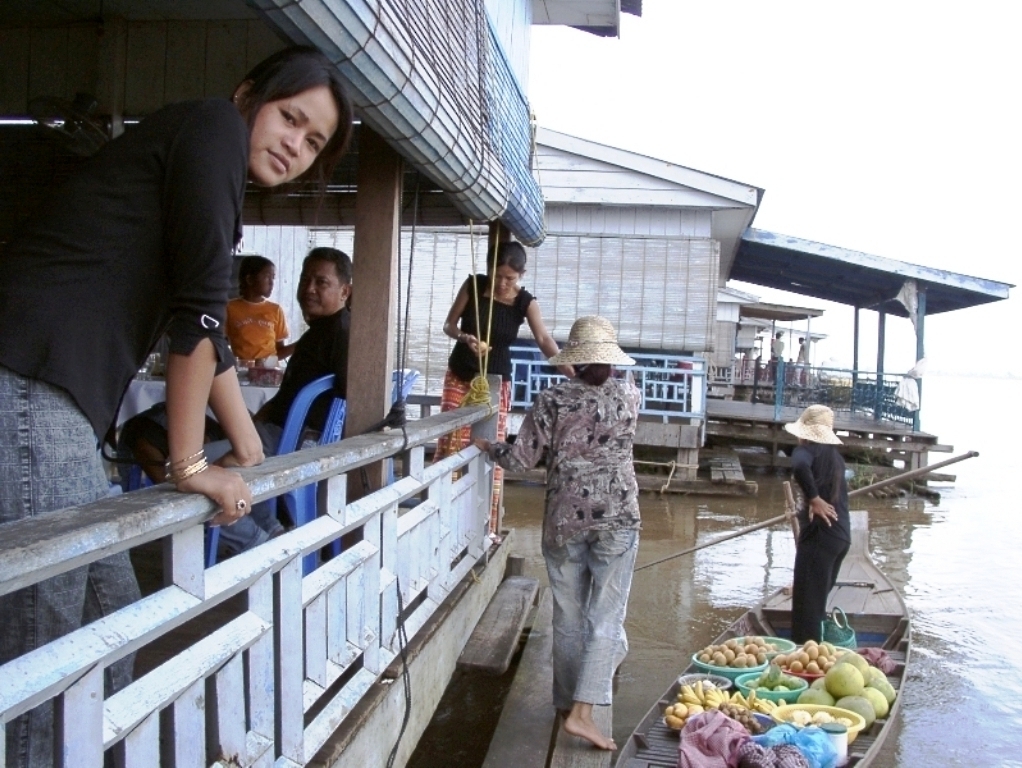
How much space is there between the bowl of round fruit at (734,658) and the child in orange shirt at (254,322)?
10.0ft

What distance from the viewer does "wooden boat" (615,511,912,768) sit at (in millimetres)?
4191

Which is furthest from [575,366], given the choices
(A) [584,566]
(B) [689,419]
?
(B) [689,419]

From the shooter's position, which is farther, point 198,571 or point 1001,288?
point 1001,288

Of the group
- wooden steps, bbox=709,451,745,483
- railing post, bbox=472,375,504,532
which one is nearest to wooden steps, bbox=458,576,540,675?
railing post, bbox=472,375,504,532

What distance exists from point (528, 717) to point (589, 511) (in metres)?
1.13

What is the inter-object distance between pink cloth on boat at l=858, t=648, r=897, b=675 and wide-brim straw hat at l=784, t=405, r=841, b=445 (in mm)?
1291

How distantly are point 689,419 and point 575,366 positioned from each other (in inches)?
391

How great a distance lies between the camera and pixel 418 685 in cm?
396

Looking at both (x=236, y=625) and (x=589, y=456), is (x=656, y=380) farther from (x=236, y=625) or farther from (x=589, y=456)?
(x=236, y=625)

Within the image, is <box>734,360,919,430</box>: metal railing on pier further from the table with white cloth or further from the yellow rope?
the table with white cloth

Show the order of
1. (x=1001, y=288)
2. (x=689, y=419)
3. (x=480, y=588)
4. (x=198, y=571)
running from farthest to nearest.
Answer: (x=1001, y=288), (x=689, y=419), (x=480, y=588), (x=198, y=571)

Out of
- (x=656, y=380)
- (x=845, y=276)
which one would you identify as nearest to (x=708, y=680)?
(x=656, y=380)

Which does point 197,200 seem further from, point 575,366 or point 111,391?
point 575,366

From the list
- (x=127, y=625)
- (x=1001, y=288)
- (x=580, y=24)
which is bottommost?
(x=127, y=625)
